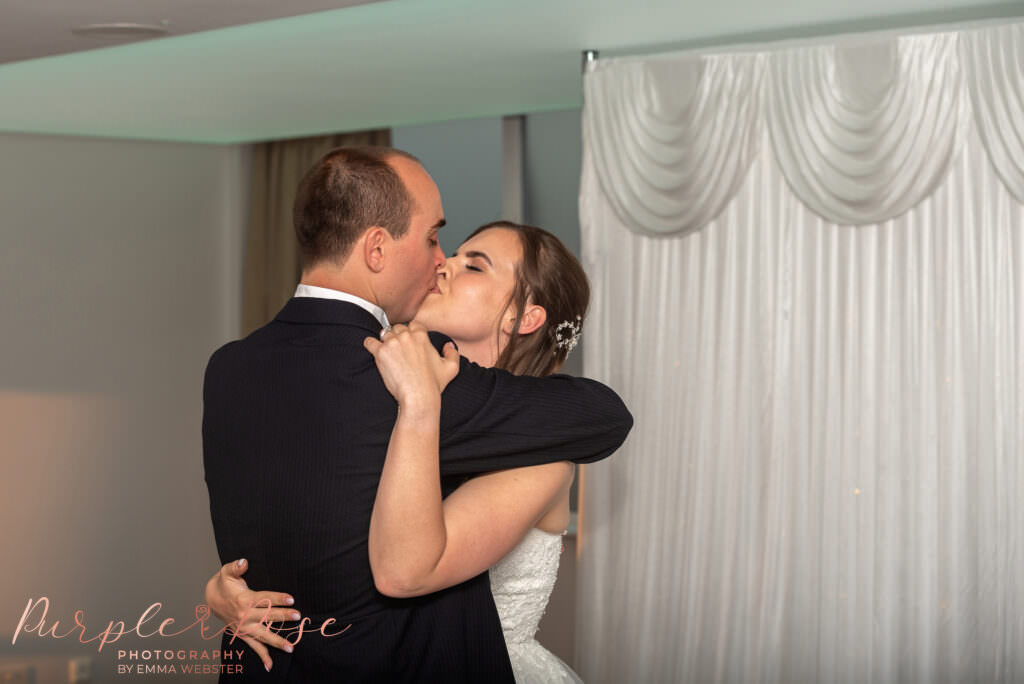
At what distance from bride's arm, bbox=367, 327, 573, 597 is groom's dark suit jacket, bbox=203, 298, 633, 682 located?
66mm

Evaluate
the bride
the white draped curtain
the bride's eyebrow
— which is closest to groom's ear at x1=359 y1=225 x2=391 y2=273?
the bride

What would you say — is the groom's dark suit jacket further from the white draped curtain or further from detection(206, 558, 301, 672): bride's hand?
the white draped curtain

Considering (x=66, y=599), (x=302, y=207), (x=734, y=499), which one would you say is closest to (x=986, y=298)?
(x=734, y=499)

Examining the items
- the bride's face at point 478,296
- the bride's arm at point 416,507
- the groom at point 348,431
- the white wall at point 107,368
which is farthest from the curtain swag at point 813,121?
the white wall at point 107,368

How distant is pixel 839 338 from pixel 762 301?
29 cm

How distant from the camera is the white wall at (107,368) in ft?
16.4

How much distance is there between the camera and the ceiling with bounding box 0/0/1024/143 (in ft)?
10.7

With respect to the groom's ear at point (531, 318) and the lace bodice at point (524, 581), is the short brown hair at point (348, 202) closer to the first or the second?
the groom's ear at point (531, 318)

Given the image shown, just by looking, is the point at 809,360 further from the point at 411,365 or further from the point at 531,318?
the point at 411,365

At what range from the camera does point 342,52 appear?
3.89 metres

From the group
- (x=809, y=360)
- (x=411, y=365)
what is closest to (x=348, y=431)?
(x=411, y=365)

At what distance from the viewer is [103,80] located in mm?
4312

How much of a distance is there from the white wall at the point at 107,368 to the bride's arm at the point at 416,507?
412 centimetres

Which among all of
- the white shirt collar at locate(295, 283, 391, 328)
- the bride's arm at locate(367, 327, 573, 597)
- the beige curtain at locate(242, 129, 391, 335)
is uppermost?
the beige curtain at locate(242, 129, 391, 335)
